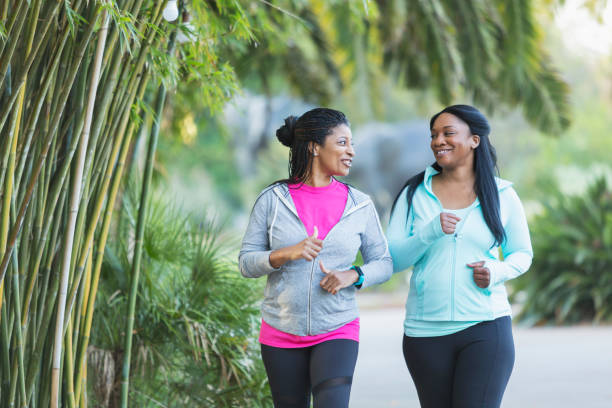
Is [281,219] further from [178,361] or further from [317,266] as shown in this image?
[178,361]

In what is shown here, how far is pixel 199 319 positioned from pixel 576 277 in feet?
20.3

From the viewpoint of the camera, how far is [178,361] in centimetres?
387

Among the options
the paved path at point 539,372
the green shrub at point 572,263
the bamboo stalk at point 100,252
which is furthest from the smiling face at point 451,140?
the green shrub at point 572,263

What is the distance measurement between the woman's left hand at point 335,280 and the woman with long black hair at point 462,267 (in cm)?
30

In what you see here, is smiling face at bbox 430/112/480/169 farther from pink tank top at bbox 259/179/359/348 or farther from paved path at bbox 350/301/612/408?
paved path at bbox 350/301/612/408

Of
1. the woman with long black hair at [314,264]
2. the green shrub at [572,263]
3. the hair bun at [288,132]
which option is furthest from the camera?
the green shrub at [572,263]

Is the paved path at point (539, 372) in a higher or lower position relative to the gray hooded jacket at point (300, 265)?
lower

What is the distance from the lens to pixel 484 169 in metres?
2.67

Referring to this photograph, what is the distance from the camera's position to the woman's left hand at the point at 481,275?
249 cm

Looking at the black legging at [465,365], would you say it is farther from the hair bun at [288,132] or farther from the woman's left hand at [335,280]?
the hair bun at [288,132]

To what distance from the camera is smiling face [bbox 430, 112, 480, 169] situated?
2.63 m

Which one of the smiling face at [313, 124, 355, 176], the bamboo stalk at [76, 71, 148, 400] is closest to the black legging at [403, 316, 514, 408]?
the smiling face at [313, 124, 355, 176]

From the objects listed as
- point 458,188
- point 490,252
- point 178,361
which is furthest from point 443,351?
point 178,361

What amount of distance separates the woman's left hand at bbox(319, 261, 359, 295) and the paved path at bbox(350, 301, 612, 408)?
268 centimetres
